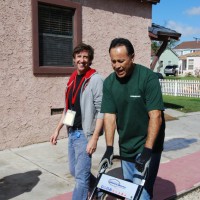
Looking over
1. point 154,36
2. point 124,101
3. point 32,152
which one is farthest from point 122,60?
point 154,36

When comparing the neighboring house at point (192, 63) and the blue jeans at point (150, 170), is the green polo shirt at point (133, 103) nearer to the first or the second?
the blue jeans at point (150, 170)

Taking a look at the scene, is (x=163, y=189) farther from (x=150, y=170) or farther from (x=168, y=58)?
(x=168, y=58)

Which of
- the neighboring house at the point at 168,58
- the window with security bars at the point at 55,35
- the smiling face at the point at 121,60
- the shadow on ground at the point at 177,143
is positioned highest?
the neighboring house at the point at 168,58

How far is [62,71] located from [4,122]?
67.5 inches

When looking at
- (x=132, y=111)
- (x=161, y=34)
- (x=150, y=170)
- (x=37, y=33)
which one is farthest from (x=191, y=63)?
(x=132, y=111)

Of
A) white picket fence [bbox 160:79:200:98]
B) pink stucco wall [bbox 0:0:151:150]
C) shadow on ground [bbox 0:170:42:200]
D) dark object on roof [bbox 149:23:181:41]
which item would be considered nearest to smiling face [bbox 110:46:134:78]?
shadow on ground [bbox 0:170:42:200]

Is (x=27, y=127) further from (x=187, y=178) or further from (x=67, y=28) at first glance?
(x=187, y=178)

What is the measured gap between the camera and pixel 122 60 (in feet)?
8.88

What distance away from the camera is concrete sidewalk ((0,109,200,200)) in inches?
170

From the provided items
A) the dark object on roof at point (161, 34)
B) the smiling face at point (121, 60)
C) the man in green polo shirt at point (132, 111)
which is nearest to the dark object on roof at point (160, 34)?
the dark object on roof at point (161, 34)

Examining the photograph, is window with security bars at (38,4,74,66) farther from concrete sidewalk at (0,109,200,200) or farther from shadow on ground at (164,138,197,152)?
shadow on ground at (164,138,197,152)

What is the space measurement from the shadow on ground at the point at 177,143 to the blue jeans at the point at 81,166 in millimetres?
3574

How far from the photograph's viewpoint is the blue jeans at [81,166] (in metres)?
3.30

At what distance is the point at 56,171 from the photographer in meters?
5.11
